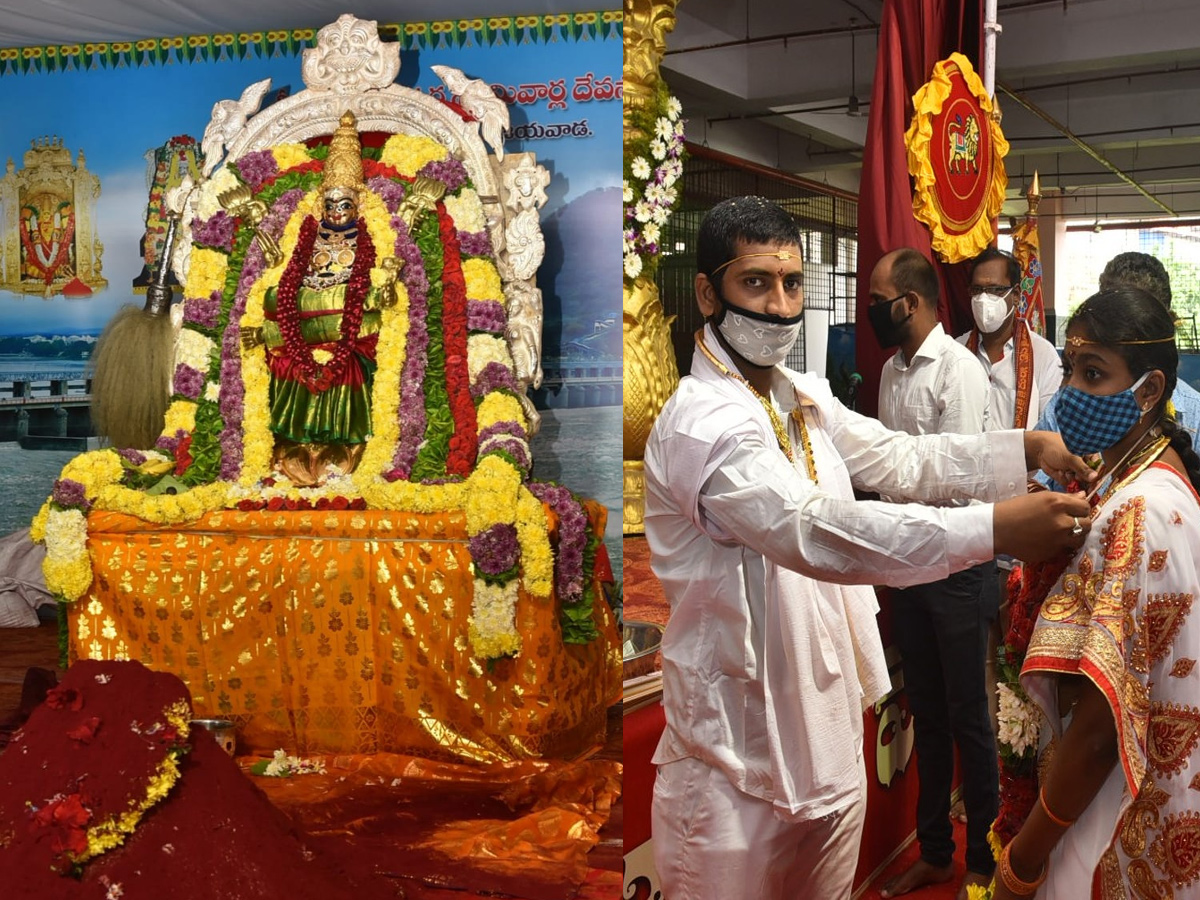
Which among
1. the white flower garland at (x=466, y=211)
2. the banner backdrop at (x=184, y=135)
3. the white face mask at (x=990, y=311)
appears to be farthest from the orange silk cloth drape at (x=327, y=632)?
the white face mask at (x=990, y=311)

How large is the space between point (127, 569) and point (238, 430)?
33.5 inches

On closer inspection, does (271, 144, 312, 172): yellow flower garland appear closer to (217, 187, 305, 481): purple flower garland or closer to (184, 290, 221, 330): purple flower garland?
(217, 187, 305, 481): purple flower garland

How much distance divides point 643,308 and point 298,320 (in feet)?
12.6

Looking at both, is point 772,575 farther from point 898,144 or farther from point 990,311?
point 898,144

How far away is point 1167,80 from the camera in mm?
1850

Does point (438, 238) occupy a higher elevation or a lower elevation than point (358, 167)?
lower

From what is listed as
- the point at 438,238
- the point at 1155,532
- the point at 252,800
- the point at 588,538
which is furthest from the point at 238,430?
the point at 1155,532

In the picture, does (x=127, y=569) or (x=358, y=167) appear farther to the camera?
(x=358, y=167)

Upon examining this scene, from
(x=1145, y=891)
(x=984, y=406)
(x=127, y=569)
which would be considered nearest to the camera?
(x=1145, y=891)

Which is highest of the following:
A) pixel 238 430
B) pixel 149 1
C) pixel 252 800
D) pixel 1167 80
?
pixel 149 1

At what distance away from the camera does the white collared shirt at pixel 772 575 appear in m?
1.33

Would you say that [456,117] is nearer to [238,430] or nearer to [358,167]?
[358,167]

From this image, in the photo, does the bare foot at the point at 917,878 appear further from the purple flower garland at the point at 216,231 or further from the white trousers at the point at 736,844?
the purple flower garland at the point at 216,231

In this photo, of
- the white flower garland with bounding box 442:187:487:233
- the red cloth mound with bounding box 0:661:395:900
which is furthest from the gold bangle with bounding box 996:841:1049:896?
the white flower garland with bounding box 442:187:487:233
